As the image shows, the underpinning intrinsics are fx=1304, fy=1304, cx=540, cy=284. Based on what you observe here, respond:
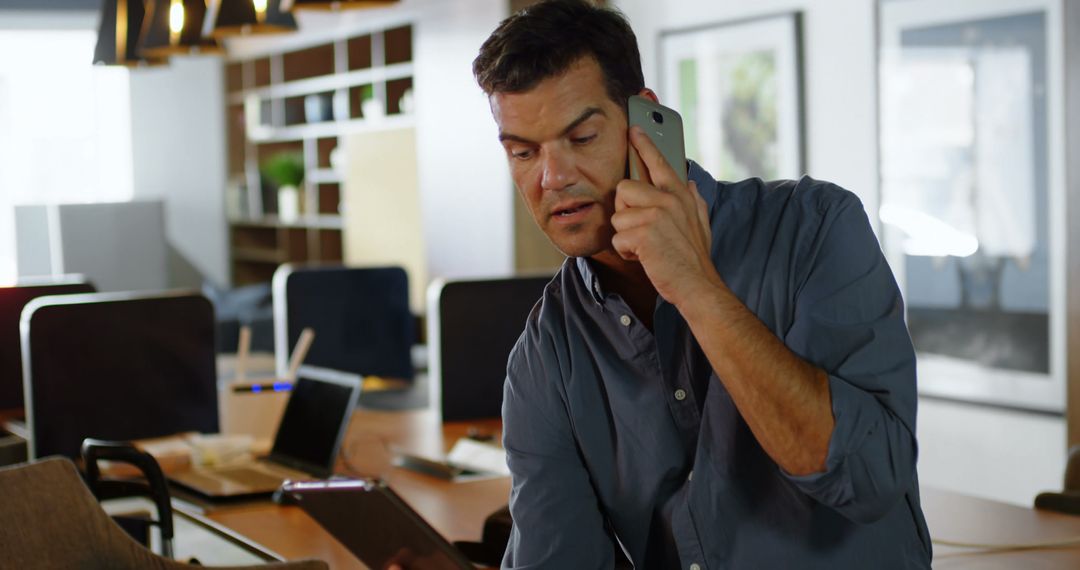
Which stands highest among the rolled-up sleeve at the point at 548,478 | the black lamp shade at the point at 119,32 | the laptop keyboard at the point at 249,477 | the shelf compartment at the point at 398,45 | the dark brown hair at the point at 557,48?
the shelf compartment at the point at 398,45

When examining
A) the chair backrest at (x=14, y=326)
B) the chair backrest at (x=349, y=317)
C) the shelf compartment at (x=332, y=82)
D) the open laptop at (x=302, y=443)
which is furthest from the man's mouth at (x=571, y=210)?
the shelf compartment at (x=332, y=82)

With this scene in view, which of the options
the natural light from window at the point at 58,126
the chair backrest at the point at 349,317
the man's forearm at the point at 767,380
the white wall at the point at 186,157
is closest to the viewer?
the man's forearm at the point at 767,380

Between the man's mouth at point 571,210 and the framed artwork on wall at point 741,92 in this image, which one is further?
the framed artwork on wall at point 741,92

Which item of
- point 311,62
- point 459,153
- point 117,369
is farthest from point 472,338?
point 311,62

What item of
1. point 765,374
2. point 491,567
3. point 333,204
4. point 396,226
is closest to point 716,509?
point 765,374

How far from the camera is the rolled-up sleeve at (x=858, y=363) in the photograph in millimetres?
1222

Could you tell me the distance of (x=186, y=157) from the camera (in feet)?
34.3

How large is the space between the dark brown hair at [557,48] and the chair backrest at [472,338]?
2441mm

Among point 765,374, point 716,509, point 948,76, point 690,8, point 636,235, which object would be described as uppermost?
point 690,8

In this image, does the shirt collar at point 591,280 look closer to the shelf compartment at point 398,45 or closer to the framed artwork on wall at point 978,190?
the framed artwork on wall at point 978,190

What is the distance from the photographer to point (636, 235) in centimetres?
125

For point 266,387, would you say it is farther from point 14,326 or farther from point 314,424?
point 14,326

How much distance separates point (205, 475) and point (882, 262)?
7.03 ft

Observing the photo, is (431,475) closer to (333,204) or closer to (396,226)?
(396,226)
